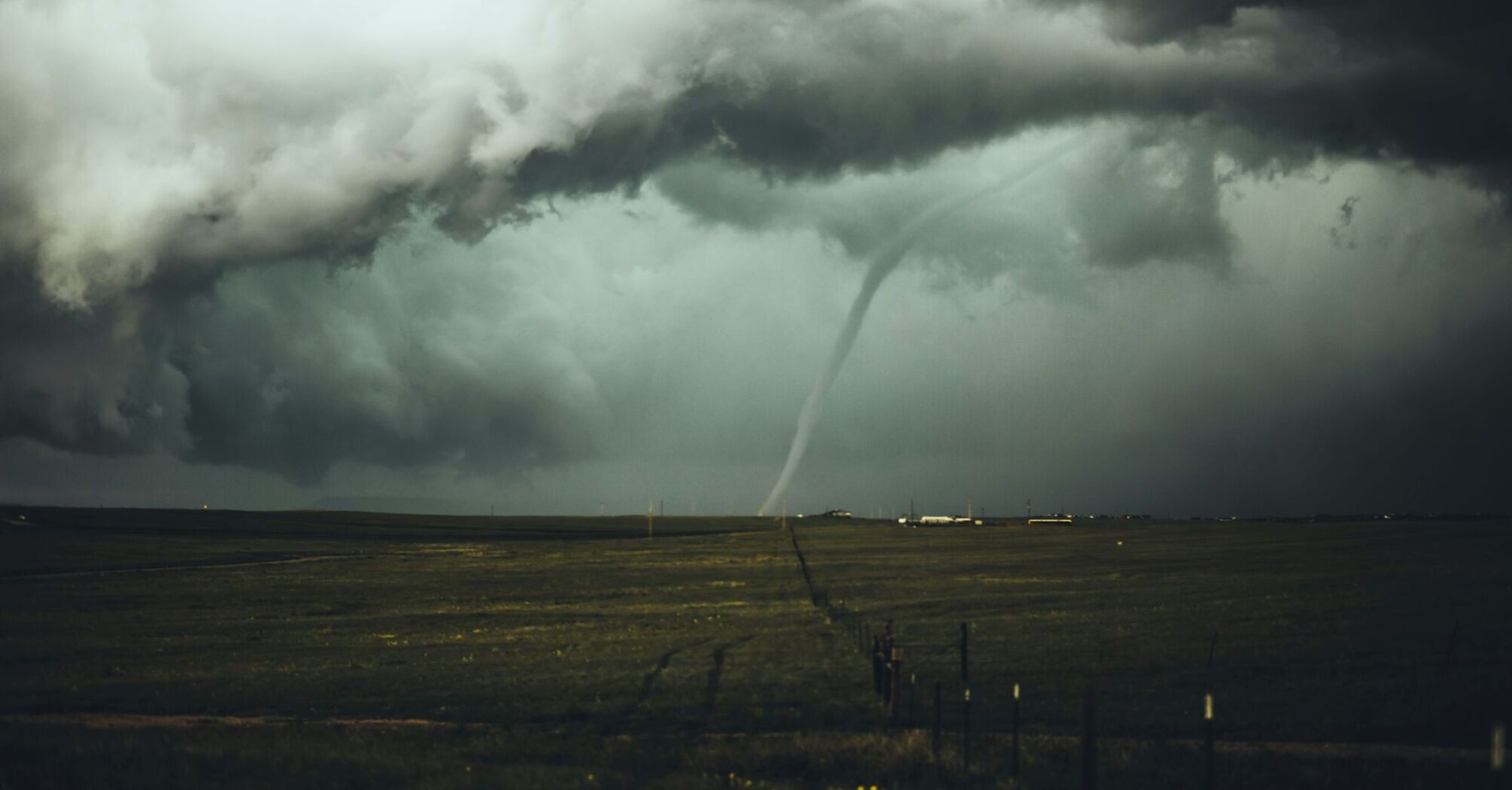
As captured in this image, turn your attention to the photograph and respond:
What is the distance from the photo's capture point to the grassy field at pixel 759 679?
26.2 metres

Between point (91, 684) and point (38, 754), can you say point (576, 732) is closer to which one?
point (38, 754)

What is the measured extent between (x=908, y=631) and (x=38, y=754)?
112 ft

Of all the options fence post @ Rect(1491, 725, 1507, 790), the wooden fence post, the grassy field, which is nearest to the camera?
fence post @ Rect(1491, 725, 1507, 790)

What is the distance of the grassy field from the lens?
26188mm

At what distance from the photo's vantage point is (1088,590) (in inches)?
2859

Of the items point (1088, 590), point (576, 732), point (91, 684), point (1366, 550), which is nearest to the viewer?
point (576, 732)

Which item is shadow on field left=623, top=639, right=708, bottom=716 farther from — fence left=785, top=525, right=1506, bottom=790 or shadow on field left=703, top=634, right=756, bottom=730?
fence left=785, top=525, right=1506, bottom=790

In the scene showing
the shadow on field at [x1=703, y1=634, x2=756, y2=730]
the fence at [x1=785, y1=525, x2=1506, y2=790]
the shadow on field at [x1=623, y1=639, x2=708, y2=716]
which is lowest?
the shadow on field at [x1=623, y1=639, x2=708, y2=716]

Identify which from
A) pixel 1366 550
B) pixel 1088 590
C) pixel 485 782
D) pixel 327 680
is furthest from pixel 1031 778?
pixel 1366 550

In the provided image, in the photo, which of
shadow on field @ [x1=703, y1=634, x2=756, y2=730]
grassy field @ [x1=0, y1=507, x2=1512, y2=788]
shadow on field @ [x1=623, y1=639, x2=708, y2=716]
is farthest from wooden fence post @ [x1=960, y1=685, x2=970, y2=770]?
shadow on field @ [x1=623, y1=639, x2=708, y2=716]

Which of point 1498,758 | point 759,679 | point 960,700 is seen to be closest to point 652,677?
point 759,679

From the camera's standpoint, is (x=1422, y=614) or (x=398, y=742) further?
(x=1422, y=614)

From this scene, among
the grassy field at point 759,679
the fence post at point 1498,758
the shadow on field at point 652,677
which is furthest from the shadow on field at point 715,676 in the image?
the fence post at point 1498,758

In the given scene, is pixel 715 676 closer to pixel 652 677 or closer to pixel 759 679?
pixel 759 679
